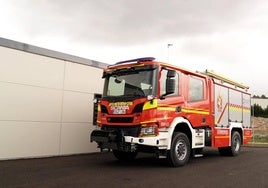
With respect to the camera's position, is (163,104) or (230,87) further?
(230,87)

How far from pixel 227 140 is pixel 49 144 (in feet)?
22.3

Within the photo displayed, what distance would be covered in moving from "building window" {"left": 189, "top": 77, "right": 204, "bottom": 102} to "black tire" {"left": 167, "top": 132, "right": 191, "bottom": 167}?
1.34 metres

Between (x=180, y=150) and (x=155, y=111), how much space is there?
175 centimetres

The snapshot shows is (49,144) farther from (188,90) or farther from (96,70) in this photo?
(188,90)

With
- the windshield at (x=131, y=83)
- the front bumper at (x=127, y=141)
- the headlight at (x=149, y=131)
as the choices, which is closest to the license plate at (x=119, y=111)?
the windshield at (x=131, y=83)

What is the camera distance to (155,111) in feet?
35.2

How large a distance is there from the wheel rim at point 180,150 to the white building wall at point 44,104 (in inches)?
201

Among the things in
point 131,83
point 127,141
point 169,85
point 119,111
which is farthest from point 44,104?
point 169,85

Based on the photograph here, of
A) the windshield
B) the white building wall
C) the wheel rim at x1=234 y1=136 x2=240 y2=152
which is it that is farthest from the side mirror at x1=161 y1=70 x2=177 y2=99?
the wheel rim at x1=234 y1=136 x2=240 y2=152

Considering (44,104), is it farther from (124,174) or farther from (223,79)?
(223,79)

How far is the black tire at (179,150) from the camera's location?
1126 centimetres

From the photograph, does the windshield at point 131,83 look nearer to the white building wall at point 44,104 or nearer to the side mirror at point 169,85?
the side mirror at point 169,85

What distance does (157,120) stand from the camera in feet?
35.2

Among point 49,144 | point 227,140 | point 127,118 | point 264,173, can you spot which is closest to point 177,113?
point 127,118
